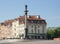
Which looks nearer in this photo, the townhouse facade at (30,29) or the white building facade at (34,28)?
the townhouse facade at (30,29)

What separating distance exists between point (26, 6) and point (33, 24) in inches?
1608

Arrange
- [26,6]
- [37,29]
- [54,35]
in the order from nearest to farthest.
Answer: [26,6], [54,35], [37,29]

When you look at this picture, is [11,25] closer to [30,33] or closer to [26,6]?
[30,33]

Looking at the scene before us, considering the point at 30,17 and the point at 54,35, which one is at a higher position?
the point at 30,17

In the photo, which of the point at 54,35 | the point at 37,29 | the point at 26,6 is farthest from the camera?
the point at 37,29

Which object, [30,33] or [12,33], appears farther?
[12,33]

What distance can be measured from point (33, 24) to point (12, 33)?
1065 centimetres

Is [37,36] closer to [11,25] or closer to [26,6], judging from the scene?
[11,25]

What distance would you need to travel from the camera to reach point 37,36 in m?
108

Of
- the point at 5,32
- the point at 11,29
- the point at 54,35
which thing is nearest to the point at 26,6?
the point at 54,35

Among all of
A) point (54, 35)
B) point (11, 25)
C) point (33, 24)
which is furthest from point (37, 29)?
point (11, 25)

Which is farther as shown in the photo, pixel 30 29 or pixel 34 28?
pixel 34 28

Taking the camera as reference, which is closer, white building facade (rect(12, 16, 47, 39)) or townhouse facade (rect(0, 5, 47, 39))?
townhouse facade (rect(0, 5, 47, 39))

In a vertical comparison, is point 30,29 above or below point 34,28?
below
